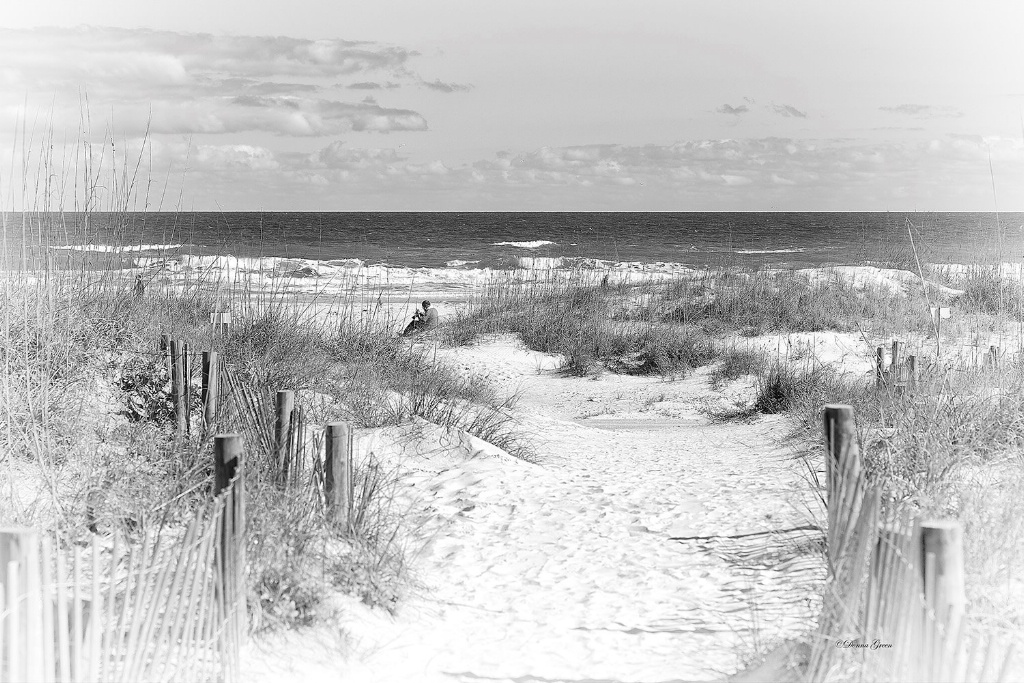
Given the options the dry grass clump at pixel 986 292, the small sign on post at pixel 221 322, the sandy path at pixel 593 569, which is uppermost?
the dry grass clump at pixel 986 292

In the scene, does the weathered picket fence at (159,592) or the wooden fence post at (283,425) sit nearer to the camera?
the weathered picket fence at (159,592)

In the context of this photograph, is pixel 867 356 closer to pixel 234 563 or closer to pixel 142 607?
pixel 234 563

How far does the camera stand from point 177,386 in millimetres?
5070

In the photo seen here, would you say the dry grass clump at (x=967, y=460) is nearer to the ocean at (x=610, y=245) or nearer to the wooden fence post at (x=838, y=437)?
the wooden fence post at (x=838, y=437)

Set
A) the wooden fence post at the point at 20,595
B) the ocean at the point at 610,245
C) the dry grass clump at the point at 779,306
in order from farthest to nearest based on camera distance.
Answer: the ocean at the point at 610,245 → the dry grass clump at the point at 779,306 → the wooden fence post at the point at 20,595

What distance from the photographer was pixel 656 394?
911 centimetres

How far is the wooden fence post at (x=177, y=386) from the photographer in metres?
4.78

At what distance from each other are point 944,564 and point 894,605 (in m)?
0.31

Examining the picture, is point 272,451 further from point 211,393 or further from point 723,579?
point 723,579

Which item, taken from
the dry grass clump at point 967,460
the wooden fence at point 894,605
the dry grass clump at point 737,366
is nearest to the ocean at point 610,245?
the dry grass clump at point 737,366

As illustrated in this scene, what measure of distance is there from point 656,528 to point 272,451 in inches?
74.3

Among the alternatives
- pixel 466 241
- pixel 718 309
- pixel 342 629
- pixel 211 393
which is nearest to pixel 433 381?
pixel 211 393

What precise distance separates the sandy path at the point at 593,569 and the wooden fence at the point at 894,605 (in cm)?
38

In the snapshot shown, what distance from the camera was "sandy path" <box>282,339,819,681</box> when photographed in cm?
313
